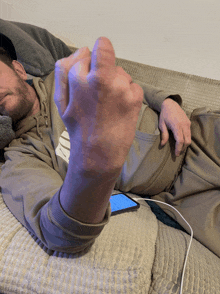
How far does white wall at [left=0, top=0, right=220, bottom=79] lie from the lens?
43.9 inches

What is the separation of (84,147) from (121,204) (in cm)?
39

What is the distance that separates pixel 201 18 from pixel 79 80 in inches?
46.7

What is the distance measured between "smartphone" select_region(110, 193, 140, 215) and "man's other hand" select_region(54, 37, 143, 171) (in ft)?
1.13

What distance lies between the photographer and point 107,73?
0.80 feet

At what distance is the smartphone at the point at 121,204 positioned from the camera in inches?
23.2

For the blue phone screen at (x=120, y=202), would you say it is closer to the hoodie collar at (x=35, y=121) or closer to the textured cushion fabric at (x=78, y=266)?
the textured cushion fabric at (x=78, y=266)

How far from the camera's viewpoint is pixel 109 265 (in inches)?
15.7

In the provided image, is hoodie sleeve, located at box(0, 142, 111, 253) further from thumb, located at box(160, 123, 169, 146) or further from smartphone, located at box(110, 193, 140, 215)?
thumb, located at box(160, 123, 169, 146)

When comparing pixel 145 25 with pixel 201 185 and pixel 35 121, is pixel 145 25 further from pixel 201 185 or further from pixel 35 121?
pixel 201 185

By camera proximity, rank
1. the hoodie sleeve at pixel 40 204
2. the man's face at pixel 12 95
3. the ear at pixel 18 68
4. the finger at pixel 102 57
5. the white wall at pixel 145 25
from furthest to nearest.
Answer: the white wall at pixel 145 25 < the ear at pixel 18 68 < the man's face at pixel 12 95 < the hoodie sleeve at pixel 40 204 < the finger at pixel 102 57

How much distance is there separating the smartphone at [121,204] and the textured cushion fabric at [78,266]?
123 millimetres

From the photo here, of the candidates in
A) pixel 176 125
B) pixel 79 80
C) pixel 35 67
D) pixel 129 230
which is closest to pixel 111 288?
pixel 129 230

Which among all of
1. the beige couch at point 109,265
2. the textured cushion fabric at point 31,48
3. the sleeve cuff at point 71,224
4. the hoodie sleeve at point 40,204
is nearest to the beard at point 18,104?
the hoodie sleeve at point 40,204

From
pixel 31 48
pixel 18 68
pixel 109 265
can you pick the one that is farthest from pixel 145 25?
pixel 109 265
